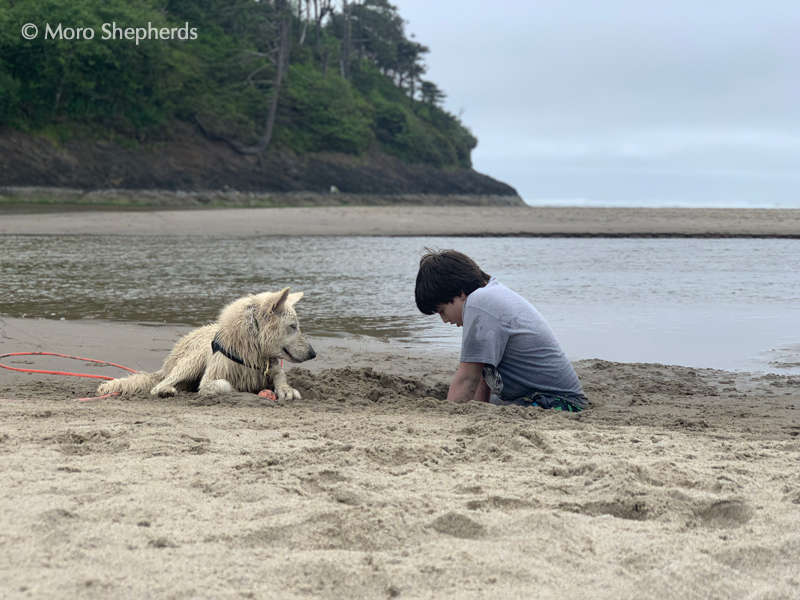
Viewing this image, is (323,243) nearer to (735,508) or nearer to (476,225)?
(476,225)

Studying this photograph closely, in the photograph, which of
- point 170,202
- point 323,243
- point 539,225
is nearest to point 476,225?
point 539,225

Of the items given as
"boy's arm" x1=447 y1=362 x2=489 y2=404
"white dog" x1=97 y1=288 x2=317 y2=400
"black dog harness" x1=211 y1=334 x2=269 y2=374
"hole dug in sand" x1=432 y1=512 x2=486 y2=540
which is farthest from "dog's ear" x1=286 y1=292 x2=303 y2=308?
"hole dug in sand" x1=432 y1=512 x2=486 y2=540

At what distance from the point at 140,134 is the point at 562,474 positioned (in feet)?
155

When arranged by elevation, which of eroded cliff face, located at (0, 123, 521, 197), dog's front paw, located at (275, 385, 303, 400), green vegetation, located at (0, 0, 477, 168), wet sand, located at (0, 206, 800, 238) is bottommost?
dog's front paw, located at (275, 385, 303, 400)

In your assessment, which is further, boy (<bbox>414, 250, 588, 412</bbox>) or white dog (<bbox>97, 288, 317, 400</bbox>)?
white dog (<bbox>97, 288, 317, 400</bbox>)

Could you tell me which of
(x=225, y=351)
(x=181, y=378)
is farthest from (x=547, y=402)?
(x=181, y=378)

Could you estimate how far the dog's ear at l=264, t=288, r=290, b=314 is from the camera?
5.41 meters

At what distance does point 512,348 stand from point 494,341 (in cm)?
21

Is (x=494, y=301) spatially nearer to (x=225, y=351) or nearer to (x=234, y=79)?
(x=225, y=351)

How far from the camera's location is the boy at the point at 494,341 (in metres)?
4.64

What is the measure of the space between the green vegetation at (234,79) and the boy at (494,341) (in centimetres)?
4260

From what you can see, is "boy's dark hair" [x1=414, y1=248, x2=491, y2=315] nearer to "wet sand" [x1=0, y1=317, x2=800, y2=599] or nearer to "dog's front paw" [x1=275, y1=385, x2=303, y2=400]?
"wet sand" [x1=0, y1=317, x2=800, y2=599]

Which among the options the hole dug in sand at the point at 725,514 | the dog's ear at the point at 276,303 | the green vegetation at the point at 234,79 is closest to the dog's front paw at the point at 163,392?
the dog's ear at the point at 276,303

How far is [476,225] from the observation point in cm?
2648
